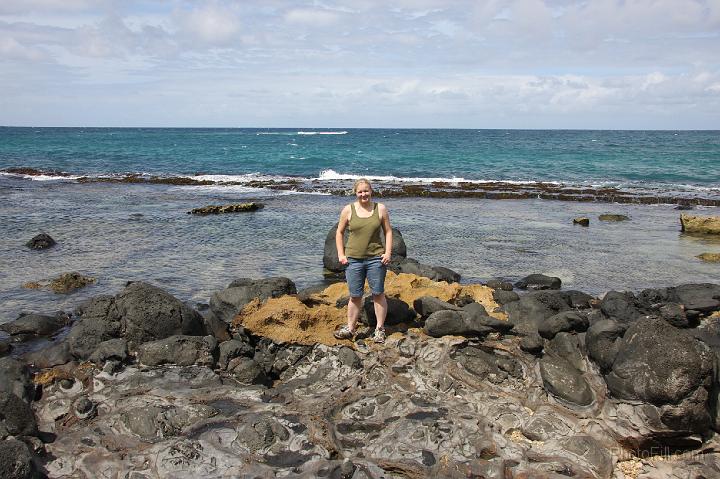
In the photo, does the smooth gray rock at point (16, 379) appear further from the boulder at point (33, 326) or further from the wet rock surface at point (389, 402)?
the boulder at point (33, 326)

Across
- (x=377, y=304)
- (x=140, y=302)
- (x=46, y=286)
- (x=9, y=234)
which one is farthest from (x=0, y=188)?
(x=377, y=304)

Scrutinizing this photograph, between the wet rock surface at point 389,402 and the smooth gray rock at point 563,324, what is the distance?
20 millimetres

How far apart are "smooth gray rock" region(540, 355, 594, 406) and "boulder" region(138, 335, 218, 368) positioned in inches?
168

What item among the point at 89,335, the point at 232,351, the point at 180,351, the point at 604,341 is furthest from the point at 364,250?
the point at 89,335

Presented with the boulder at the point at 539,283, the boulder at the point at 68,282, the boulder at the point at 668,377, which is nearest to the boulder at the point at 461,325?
the boulder at the point at 668,377

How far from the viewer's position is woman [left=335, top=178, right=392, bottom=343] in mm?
8031

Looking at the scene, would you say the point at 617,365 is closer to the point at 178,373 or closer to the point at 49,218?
the point at 178,373

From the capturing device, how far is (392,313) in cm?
906

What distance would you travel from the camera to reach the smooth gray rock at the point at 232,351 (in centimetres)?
823

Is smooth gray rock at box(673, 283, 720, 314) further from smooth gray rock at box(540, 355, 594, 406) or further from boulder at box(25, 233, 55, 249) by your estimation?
boulder at box(25, 233, 55, 249)

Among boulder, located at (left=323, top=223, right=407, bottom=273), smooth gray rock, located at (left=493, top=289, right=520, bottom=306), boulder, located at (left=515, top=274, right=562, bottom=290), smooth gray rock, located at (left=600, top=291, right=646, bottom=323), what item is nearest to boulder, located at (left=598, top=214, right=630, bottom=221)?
boulder, located at (left=515, top=274, right=562, bottom=290)

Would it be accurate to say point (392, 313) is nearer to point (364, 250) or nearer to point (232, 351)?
point (364, 250)

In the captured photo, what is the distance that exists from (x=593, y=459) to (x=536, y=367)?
60.4 inches

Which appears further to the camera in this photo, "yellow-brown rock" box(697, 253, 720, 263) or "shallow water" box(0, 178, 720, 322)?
"yellow-brown rock" box(697, 253, 720, 263)
